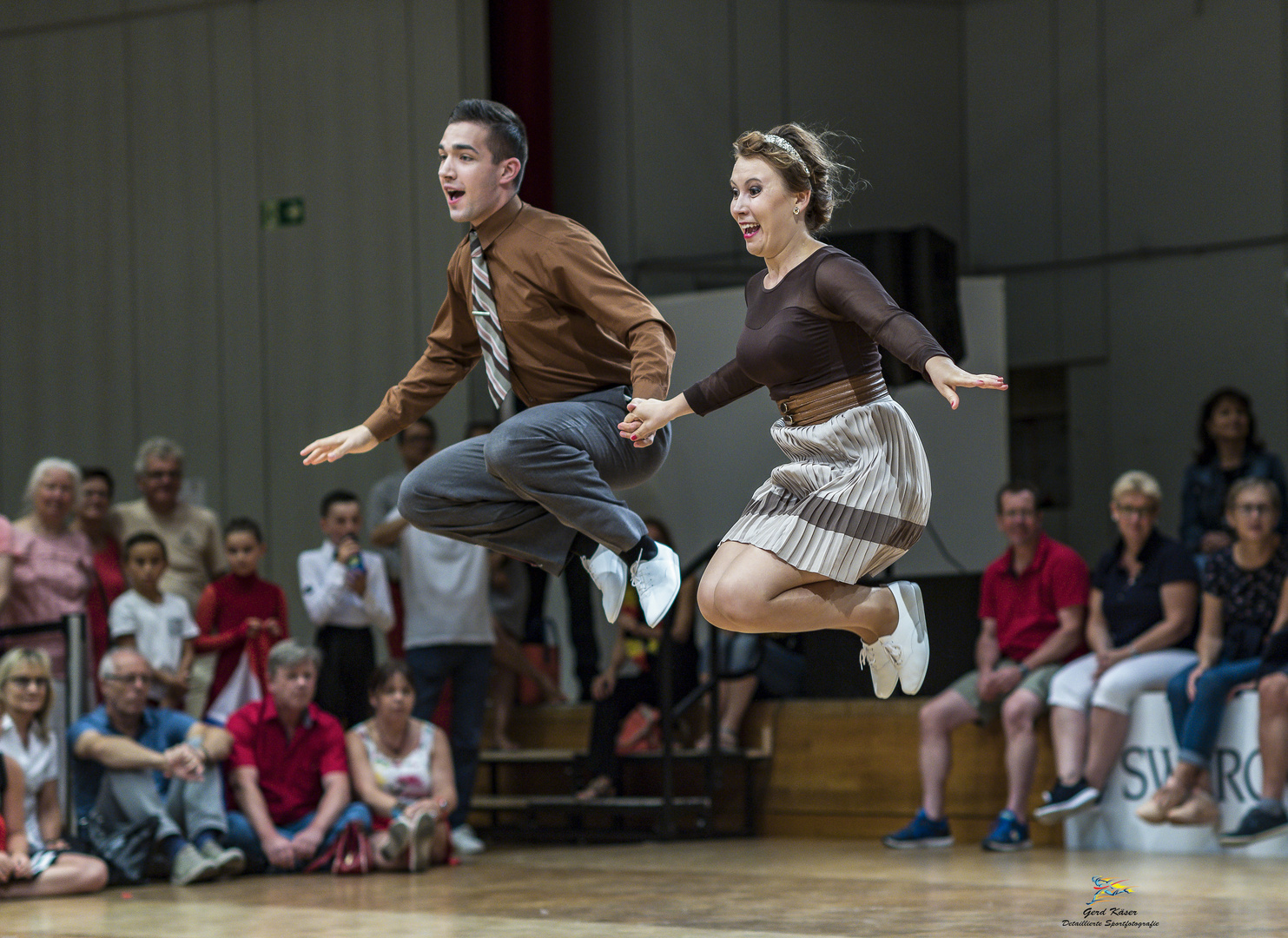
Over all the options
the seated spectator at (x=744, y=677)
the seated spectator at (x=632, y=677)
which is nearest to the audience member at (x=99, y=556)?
the seated spectator at (x=632, y=677)

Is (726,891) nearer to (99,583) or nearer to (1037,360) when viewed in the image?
(99,583)

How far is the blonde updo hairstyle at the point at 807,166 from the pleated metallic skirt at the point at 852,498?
0.45m

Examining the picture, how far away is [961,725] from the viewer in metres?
7.35

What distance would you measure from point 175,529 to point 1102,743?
412 centimetres

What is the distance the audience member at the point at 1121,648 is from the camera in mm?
6781

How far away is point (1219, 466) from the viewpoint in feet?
24.1

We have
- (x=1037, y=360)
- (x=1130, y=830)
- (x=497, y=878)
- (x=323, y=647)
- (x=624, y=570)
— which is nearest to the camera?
(x=624, y=570)

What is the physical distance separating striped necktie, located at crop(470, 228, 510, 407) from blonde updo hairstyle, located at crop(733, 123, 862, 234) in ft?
2.26

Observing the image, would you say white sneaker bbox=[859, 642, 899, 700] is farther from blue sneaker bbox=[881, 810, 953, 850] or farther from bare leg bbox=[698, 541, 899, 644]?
blue sneaker bbox=[881, 810, 953, 850]

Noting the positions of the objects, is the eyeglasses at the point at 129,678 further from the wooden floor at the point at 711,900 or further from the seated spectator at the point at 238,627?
the wooden floor at the point at 711,900

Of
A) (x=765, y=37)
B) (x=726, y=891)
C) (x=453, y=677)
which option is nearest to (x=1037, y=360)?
(x=765, y=37)

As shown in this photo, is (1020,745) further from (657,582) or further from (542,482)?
(542,482)

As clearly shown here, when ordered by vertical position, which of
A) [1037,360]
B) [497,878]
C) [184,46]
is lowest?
[497,878]

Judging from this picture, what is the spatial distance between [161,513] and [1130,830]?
4.42m
